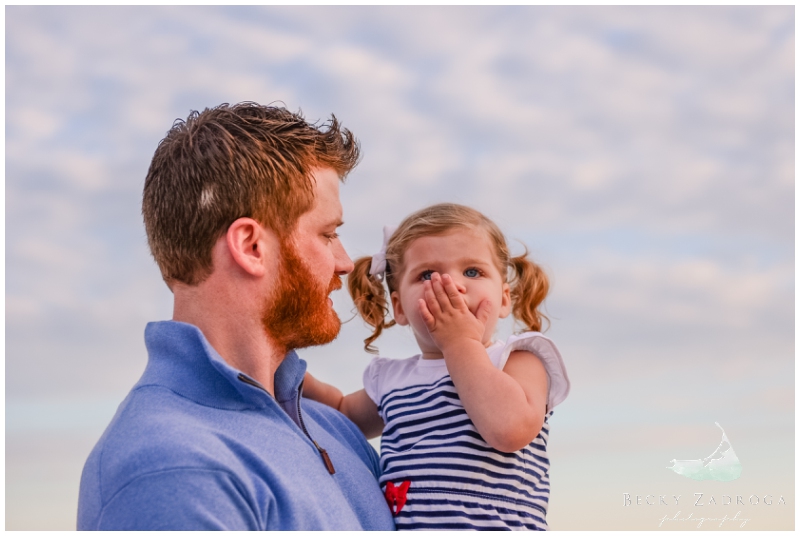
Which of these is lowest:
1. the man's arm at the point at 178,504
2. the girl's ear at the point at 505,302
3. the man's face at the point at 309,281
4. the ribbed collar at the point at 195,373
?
the man's arm at the point at 178,504

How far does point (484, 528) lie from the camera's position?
3.07 metres


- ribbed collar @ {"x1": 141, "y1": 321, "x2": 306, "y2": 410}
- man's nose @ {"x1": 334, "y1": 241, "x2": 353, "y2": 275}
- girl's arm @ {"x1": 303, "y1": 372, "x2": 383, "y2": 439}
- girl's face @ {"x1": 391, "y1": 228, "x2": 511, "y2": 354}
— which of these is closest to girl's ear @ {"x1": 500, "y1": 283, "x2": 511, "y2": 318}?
girl's face @ {"x1": 391, "y1": 228, "x2": 511, "y2": 354}

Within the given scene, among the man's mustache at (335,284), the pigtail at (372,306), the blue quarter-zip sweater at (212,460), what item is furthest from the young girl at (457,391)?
the man's mustache at (335,284)

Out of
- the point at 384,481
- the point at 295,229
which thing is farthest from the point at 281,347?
the point at 384,481

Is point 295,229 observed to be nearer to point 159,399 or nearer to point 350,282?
point 159,399

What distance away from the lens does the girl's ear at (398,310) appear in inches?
149

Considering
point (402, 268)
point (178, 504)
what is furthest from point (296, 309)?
point (178, 504)

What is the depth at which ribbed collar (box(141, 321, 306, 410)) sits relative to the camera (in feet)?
8.88

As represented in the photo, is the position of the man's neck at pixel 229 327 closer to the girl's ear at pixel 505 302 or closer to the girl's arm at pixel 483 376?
the girl's arm at pixel 483 376

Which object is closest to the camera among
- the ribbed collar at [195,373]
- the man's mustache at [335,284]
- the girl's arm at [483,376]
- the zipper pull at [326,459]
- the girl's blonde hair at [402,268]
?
the ribbed collar at [195,373]

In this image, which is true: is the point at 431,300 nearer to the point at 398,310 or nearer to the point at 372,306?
the point at 398,310

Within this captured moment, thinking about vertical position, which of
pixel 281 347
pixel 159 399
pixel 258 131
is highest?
pixel 258 131

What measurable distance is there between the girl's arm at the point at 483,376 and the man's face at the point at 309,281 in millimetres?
454

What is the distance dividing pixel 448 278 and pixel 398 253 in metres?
0.45
